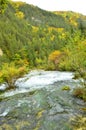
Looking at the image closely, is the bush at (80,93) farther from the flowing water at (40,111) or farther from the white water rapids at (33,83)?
the white water rapids at (33,83)

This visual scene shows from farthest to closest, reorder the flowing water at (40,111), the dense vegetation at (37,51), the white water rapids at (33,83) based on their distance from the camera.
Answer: the white water rapids at (33,83), the dense vegetation at (37,51), the flowing water at (40,111)

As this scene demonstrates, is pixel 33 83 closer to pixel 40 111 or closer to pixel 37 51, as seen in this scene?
pixel 40 111

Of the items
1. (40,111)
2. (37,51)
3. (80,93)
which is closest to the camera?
(40,111)

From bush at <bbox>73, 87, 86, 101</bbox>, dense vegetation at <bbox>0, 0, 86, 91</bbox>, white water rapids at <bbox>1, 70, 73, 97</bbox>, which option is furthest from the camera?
white water rapids at <bbox>1, 70, 73, 97</bbox>

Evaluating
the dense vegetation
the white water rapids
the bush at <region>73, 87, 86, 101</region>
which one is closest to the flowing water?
the bush at <region>73, 87, 86, 101</region>

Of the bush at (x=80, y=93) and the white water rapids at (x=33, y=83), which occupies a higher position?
the bush at (x=80, y=93)

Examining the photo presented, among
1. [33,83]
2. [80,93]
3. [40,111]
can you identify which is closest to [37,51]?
[33,83]

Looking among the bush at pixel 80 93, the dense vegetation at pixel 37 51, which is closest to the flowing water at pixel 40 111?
the bush at pixel 80 93

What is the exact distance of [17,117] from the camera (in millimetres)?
17016

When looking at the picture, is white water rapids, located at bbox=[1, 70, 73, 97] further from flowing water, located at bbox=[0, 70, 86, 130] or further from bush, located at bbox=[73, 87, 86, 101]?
bush, located at bbox=[73, 87, 86, 101]

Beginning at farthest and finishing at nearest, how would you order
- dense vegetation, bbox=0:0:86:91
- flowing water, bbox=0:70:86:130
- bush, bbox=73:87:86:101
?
dense vegetation, bbox=0:0:86:91 → bush, bbox=73:87:86:101 → flowing water, bbox=0:70:86:130

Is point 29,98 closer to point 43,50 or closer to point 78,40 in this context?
point 78,40

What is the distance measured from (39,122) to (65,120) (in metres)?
1.35

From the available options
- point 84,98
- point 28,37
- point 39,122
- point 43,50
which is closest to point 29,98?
point 84,98
